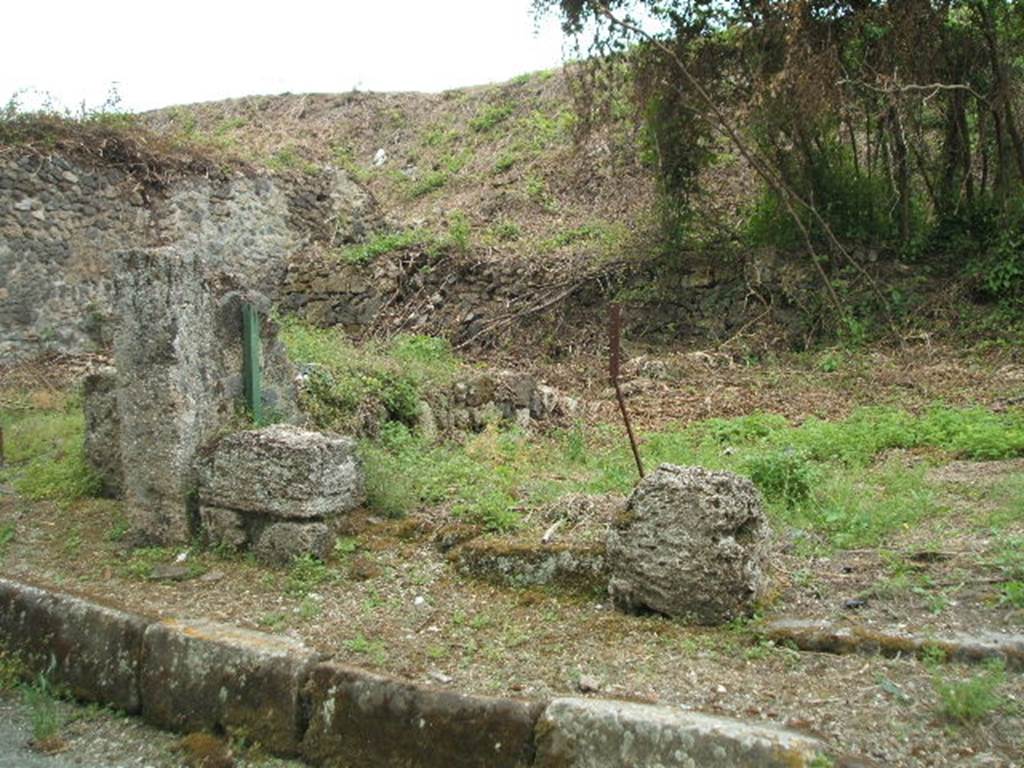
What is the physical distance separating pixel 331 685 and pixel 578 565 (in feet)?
4.18

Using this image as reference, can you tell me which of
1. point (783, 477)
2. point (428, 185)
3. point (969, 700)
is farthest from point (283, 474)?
point (428, 185)

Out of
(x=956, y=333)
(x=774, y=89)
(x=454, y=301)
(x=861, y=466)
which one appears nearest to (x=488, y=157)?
(x=454, y=301)

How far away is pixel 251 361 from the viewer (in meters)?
5.63

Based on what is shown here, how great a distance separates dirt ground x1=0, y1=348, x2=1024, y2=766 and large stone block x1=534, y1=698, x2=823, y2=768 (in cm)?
16

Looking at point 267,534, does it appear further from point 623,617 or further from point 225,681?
point 623,617

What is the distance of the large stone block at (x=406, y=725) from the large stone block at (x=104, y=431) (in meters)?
3.24

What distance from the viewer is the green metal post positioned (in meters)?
5.63

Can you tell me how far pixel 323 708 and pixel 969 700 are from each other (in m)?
2.24

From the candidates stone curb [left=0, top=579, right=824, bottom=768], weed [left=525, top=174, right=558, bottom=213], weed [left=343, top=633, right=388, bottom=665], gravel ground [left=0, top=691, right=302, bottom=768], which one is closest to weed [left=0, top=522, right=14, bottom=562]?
stone curb [left=0, top=579, right=824, bottom=768]

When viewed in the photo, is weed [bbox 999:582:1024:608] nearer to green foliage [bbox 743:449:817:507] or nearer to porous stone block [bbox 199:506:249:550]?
green foliage [bbox 743:449:817:507]

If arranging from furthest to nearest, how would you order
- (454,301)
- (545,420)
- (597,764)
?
(454,301)
(545,420)
(597,764)

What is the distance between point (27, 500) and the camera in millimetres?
6418

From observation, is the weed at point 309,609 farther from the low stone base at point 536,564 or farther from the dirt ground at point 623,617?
the low stone base at point 536,564

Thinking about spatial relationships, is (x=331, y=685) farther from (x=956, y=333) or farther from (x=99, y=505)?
(x=956, y=333)
